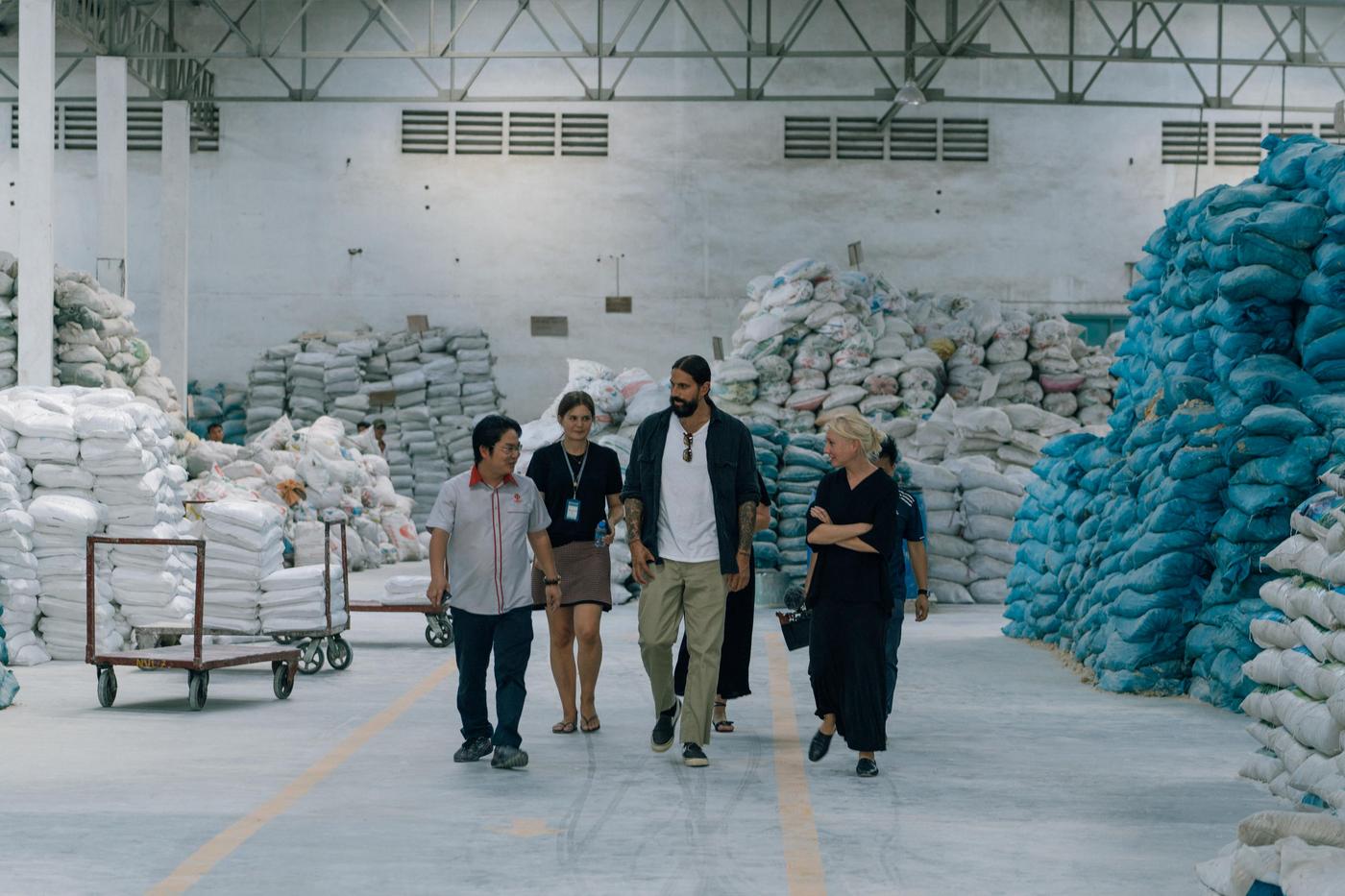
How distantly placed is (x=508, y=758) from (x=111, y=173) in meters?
16.3

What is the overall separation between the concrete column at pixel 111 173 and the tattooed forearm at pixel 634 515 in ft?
49.9

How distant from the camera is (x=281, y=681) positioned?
9469mm

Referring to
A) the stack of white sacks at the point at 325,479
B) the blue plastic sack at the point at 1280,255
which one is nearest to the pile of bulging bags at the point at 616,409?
the stack of white sacks at the point at 325,479

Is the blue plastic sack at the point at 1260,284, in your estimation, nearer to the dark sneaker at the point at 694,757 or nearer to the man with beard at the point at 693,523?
the man with beard at the point at 693,523

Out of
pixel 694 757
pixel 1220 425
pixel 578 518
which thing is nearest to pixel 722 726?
pixel 694 757

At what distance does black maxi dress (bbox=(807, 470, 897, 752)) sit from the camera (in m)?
7.04

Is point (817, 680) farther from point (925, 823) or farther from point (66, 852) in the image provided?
point (66, 852)

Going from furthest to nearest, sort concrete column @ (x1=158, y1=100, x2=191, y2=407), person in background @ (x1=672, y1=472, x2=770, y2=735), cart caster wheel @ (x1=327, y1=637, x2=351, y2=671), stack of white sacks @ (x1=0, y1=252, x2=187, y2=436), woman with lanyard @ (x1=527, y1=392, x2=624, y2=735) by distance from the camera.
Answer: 1. concrete column @ (x1=158, y1=100, x2=191, y2=407)
2. stack of white sacks @ (x1=0, y1=252, x2=187, y2=436)
3. cart caster wheel @ (x1=327, y1=637, x2=351, y2=671)
4. person in background @ (x1=672, y1=472, x2=770, y2=735)
5. woman with lanyard @ (x1=527, y1=392, x2=624, y2=735)

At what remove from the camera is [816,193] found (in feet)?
92.1

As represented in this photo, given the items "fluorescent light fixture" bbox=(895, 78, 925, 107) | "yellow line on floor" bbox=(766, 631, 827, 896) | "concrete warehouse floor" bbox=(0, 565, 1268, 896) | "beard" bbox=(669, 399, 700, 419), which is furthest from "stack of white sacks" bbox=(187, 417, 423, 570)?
"beard" bbox=(669, 399, 700, 419)

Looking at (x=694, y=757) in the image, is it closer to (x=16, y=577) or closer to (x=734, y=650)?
(x=734, y=650)

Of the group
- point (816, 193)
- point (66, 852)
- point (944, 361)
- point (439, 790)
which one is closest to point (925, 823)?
point (439, 790)

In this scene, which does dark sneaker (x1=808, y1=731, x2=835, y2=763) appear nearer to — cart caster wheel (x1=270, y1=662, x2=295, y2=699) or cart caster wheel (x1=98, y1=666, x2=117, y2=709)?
cart caster wheel (x1=270, y1=662, x2=295, y2=699)

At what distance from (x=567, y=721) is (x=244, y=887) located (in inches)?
134
